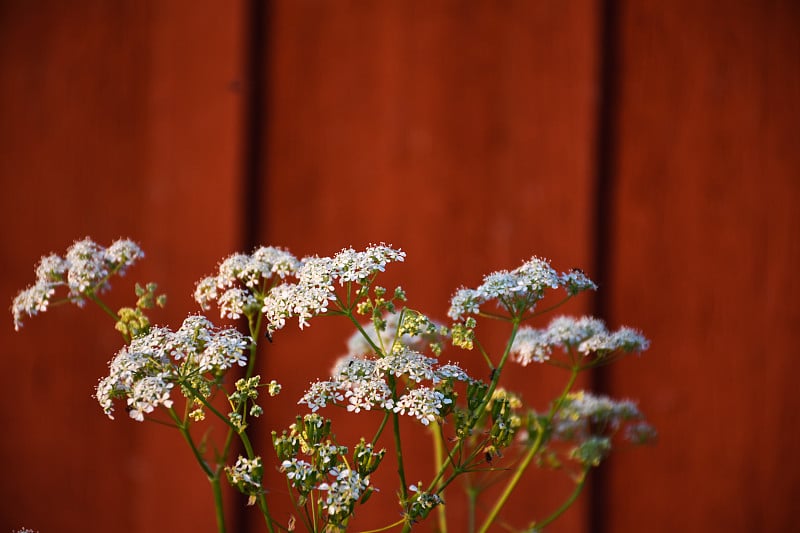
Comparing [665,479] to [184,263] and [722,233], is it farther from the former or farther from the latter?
[184,263]

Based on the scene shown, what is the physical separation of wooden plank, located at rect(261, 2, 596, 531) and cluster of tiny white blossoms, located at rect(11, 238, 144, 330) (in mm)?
1141

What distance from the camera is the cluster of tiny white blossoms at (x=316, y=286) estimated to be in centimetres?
77

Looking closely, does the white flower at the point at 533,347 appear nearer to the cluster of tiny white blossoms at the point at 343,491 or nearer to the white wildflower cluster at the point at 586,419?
the white wildflower cluster at the point at 586,419

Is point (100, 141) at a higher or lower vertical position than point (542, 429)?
higher

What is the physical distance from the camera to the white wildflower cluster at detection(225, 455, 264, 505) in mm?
730

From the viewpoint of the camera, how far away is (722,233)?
1960 mm

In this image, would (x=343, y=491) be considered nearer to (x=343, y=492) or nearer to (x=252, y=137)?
(x=343, y=492)

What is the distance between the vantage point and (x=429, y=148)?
6.77 feet

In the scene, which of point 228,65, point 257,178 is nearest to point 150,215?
point 257,178

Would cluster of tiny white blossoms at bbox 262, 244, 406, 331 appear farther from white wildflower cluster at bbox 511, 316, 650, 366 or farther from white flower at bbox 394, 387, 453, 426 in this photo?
white wildflower cluster at bbox 511, 316, 650, 366

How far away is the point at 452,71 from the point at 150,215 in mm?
941

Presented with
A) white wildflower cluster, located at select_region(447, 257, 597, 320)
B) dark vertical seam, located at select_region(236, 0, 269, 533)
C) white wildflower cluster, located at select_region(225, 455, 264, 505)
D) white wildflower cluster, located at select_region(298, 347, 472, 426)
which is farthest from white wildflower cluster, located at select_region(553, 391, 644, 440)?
dark vertical seam, located at select_region(236, 0, 269, 533)

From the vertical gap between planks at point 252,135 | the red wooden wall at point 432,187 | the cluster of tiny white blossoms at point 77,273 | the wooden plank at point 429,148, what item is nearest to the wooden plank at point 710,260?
the red wooden wall at point 432,187

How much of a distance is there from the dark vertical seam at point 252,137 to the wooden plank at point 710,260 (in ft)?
3.25
